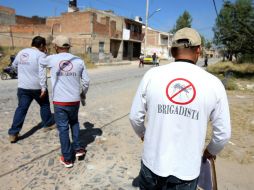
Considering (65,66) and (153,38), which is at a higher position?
(153,38)

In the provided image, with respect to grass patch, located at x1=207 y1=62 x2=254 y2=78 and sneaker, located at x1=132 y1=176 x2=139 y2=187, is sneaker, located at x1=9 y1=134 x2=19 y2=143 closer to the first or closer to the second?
sneaker, located at x1=132 y1=176 x2=139 y2=187

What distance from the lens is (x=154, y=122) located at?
1.93m

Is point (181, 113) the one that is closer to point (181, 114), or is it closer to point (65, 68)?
point (181, 114)

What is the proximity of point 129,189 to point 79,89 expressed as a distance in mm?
1556

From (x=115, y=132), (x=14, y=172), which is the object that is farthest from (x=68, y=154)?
(x=115, y=132)

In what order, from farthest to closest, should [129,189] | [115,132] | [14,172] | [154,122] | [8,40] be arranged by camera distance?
[8,40], [115,132], [14,172], [129,189], [154,122]

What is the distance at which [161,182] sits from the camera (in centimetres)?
200

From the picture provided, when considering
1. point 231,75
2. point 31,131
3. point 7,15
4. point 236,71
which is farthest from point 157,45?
point 31,131

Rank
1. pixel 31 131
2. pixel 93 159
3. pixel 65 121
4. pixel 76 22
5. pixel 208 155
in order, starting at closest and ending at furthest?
pixel 208 155 < pixel 65 121 < pixel 93 159 < pixel 31 131 < pixel 76 22

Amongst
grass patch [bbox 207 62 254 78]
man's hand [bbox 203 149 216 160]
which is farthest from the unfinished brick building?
man's hand [bbox 203 149 216 160]

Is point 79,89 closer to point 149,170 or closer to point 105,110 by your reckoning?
point 149,170

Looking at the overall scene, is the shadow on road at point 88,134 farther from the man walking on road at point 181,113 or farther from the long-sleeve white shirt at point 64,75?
the man walking on road at point 181,113

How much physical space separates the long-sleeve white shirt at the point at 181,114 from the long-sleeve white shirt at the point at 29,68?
3.21m

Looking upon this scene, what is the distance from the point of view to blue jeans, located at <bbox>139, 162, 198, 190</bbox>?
1932mm
